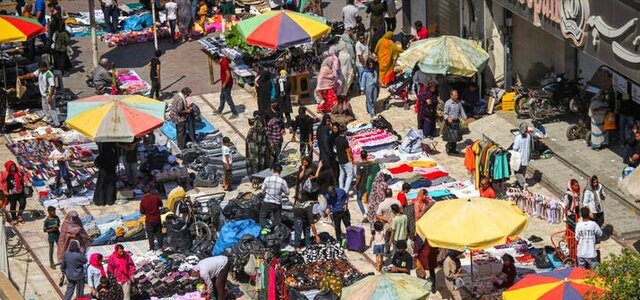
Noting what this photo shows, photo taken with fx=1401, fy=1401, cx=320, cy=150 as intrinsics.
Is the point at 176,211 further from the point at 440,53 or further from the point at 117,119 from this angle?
the point at 440,53

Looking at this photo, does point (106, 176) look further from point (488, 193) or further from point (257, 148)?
point (488, 193)

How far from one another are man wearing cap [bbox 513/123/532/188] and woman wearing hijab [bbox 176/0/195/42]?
15263 millimetres

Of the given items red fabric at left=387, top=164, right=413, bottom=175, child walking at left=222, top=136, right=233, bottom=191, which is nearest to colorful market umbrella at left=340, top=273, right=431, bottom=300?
child walking at left=222, top=136, right=233, bottom=191

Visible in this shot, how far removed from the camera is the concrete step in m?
27.5

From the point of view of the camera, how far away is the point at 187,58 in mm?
40719

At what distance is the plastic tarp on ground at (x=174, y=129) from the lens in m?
33.7

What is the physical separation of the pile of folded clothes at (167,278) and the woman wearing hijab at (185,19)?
15.9 meters

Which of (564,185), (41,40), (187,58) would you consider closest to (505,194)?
(564,185)

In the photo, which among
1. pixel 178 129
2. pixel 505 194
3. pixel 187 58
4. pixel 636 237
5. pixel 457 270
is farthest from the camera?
pixel 187 58

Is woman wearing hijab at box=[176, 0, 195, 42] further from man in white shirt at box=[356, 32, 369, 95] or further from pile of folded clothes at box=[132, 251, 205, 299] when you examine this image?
pile of folded clothes at box=[132, 251, 205, 299]

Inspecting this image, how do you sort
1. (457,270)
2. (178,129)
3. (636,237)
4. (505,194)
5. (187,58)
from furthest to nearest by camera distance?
(187,58) → (178,129) → (505,194) → (636,237) → (457,270)

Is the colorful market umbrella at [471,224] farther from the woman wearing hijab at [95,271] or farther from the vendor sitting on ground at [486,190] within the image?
the woman wearing hijab at [95,271]

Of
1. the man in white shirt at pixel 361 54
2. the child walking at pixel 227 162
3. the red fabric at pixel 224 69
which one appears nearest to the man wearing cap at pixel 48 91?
the red fabric at pixel 224 69

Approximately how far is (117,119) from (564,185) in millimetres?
9506
